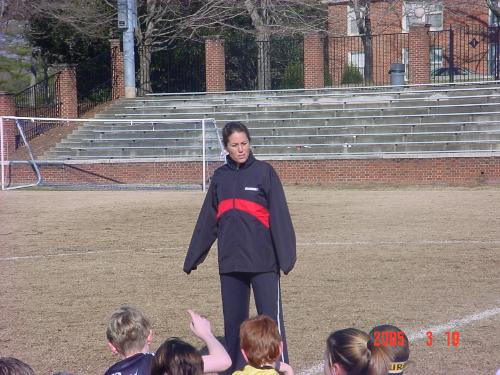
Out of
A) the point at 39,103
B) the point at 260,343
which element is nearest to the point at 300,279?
the point at 260,343

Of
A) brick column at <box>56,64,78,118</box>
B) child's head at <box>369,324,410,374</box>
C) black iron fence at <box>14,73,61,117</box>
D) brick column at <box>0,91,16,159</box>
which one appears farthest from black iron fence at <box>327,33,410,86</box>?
child's head at <box>369,324,410,374</box>

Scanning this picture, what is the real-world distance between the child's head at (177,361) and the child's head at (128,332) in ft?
1.85

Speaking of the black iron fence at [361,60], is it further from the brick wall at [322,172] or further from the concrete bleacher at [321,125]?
the brick wall at [322,172]

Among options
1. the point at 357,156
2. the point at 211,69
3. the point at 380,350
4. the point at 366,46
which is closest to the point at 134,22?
the point at 211,69

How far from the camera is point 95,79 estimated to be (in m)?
34.8

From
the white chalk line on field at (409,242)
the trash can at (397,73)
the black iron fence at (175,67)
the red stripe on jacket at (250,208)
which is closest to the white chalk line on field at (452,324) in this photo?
the red stripe on jacket at (250,208)

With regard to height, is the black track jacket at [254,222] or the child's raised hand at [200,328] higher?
the black track jacket at [254,222]

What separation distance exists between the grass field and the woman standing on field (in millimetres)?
961

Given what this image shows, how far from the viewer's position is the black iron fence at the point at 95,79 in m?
34.0

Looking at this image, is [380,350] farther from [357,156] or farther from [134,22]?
[134,22]

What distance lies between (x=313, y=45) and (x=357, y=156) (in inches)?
315

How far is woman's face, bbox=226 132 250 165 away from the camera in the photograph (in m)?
5.70

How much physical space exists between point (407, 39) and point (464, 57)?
4.55 metres

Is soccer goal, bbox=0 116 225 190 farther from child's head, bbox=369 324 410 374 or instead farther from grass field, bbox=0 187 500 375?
child's head, bbox=369 324 410 374
